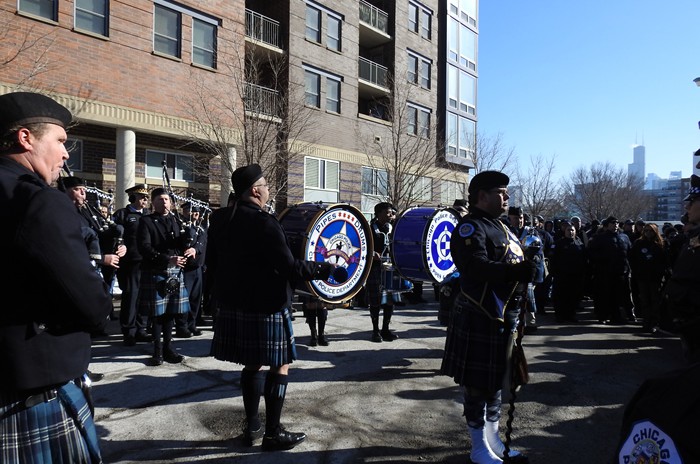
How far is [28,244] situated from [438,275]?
17.3 feet

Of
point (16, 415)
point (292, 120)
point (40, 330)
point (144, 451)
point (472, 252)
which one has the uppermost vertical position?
point (292, 120)

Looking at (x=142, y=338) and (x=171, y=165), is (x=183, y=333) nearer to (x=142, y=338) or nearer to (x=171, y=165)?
(x=142, y=338)

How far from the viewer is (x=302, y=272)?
10.8ft

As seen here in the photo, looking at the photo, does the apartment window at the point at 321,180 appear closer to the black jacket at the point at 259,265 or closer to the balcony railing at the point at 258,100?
the balcony railing at the point at 258,100

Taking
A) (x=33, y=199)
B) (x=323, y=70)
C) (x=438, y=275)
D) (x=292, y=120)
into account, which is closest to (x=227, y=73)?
(x=292, y=120)

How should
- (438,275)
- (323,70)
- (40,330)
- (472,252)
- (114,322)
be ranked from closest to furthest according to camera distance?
(40,330) → (472,252) → (438,275) → (114,322) → (323,70)

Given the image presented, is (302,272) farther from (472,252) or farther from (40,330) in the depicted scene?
(40,330)

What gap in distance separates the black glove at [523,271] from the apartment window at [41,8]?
12.7 metres

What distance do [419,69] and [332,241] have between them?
850 inches

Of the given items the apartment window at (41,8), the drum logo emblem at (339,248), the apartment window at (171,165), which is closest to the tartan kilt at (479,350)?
the drum logo emblem at (339,248)

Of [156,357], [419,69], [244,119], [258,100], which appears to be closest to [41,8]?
[244,119]

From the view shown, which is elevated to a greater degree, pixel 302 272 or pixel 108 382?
pixel 302 272

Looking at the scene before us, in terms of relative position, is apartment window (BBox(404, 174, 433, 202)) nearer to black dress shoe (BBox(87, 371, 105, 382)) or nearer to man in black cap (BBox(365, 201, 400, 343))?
man in black cap (BBox(365, 201, 400, 343))

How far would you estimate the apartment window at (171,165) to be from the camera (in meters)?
13.8
